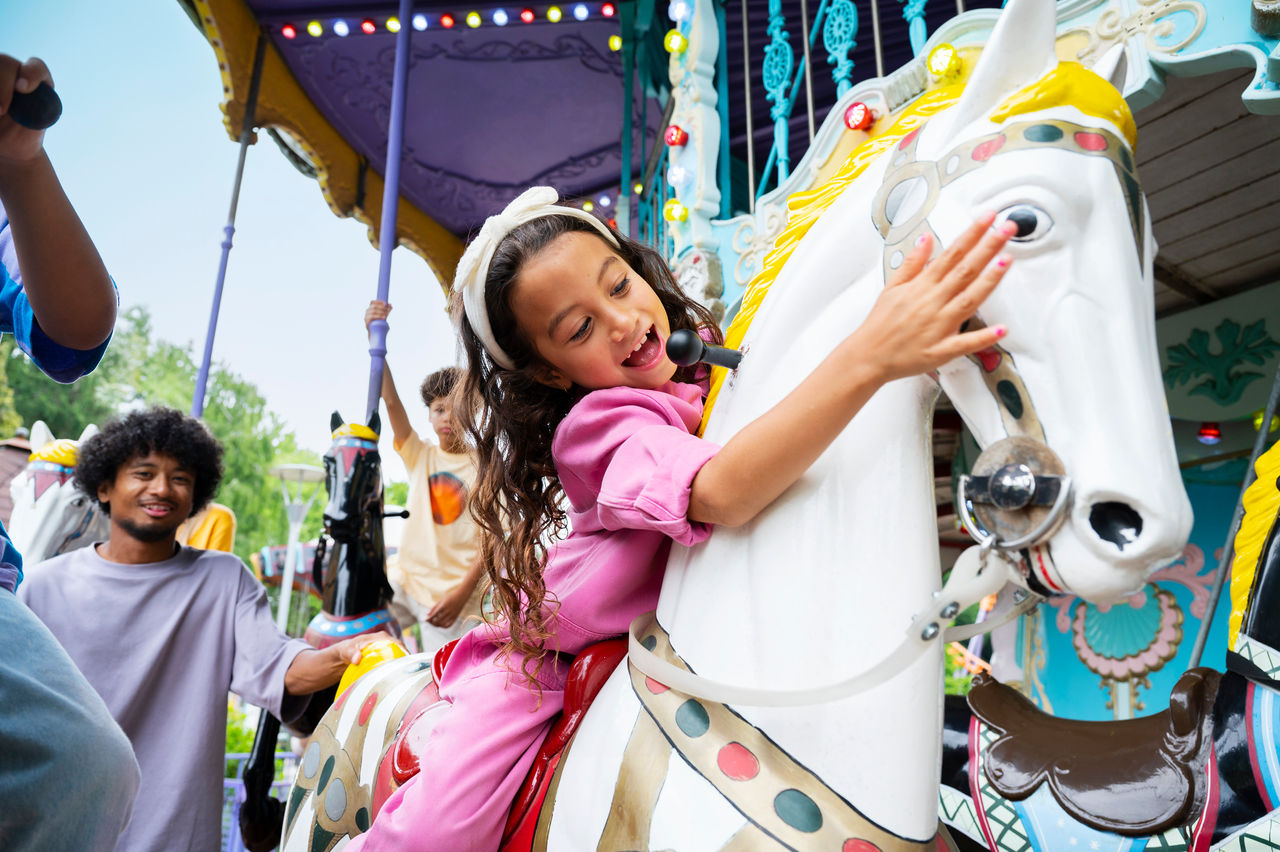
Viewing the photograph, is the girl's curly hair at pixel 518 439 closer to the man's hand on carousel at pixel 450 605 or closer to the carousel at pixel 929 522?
the carousel at pixel 929 522

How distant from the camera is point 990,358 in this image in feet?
2.62

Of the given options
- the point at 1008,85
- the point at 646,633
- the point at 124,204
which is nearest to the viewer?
the point at 1008,85

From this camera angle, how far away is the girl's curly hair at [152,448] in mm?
2762

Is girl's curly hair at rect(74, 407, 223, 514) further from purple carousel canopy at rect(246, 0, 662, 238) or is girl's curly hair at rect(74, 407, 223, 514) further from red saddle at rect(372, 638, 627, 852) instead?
purple carousel canopy at rect(246, 0, 662, 238)

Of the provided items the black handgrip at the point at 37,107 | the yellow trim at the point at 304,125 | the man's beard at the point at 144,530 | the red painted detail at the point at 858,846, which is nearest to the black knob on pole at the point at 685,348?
the red painted detail at the point at 858,846

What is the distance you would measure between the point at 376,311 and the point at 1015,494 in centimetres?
287

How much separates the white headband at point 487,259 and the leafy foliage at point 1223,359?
11.9ft

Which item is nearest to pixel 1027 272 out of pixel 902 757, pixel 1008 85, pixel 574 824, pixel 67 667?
pixel 1008 85

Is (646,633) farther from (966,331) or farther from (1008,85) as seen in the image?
(1008,85)

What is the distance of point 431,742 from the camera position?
3.79 feet

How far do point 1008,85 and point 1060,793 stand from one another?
50.1 inches

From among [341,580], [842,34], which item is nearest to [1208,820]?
[341,580]

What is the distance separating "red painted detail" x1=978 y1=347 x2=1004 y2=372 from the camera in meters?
0.79

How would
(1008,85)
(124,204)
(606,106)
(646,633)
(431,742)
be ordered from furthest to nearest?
(124,204) → (606,106) → (431,742) → (646,633) → (1008,85)
